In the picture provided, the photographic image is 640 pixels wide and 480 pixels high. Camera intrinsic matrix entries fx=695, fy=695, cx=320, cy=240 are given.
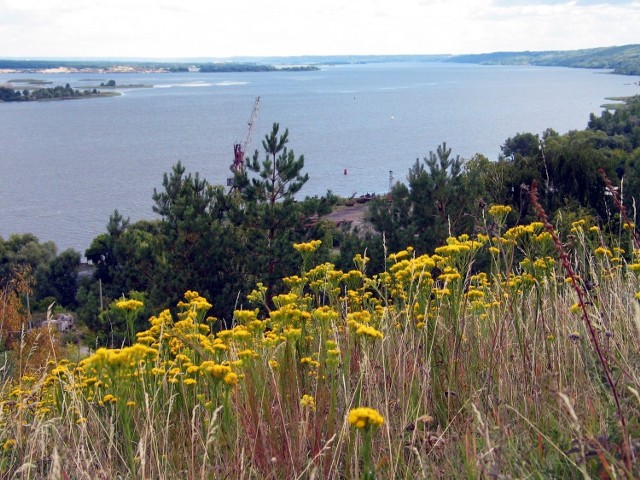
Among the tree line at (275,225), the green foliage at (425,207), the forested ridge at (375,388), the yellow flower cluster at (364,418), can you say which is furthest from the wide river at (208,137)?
the yellow flower cluster at (364,418)

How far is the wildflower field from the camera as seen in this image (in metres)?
2.58

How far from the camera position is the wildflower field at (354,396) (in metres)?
2.58

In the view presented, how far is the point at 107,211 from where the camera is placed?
54438mm

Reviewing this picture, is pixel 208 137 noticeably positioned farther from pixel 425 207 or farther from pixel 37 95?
pixel 37 95

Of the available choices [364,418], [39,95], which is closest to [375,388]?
[364,418]

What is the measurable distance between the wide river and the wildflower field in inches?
1727

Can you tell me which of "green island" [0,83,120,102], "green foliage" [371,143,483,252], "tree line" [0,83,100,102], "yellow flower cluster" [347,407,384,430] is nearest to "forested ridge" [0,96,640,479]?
"yellow flower cluster" [347,407,384,430]

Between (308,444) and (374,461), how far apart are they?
1.02ft

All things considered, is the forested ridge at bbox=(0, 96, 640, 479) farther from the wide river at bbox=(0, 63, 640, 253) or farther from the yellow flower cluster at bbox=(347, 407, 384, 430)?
the wide river at bbox=(0, 63, 640, 253)

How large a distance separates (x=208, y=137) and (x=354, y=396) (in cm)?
9527

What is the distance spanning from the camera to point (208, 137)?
95750 millimetres

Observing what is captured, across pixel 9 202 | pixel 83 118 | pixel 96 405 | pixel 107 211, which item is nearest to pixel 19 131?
pixel 83 118

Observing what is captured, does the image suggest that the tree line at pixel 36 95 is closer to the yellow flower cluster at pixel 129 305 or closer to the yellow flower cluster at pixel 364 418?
the yellow flower cluster at pixel 129 305

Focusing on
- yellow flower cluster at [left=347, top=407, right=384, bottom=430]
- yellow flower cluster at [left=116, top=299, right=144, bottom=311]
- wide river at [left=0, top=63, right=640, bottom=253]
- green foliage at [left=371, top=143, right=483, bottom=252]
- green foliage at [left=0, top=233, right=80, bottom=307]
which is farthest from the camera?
wide river at [left=0, top=63, right=640, bottom=253]
